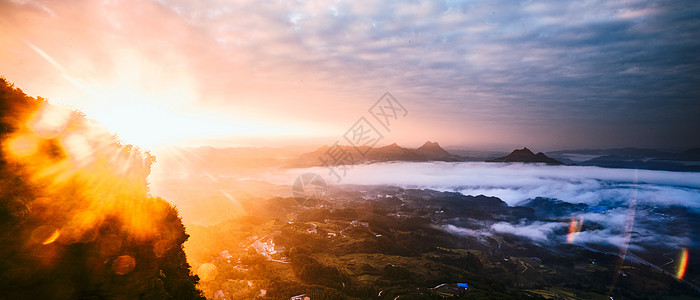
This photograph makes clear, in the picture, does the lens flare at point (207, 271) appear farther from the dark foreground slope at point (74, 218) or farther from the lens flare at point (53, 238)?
the lens flare at point (53, 238)

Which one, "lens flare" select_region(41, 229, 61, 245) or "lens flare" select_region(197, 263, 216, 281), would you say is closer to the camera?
"lens flare" select_region(41, 229, 61, 245)

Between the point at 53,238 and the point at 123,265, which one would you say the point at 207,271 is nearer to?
the point at 123,265

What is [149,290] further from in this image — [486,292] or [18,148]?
[486,292]

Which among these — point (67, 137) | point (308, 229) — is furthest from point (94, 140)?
point (308, 229)

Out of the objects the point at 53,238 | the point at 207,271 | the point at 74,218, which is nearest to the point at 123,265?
the point at 53,238

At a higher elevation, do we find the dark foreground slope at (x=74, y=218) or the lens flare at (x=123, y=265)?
the dark foreground slope at (x=74, y=218)

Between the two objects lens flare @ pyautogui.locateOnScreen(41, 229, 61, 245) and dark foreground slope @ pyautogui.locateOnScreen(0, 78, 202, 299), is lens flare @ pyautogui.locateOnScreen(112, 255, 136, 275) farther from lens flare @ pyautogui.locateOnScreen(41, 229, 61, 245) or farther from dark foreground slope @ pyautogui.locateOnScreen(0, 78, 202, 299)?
lens flare @ pyautogui.locateOnScreen(41, 229, 61, 245)

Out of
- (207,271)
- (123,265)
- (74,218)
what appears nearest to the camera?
(74,218)

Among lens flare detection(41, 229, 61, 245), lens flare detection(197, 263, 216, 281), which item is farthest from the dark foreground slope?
lens flare detection(197, 263, 216, 281)

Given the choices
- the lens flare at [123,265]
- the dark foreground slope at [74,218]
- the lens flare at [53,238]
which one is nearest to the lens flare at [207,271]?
the dark foreground slope at [74,218]
